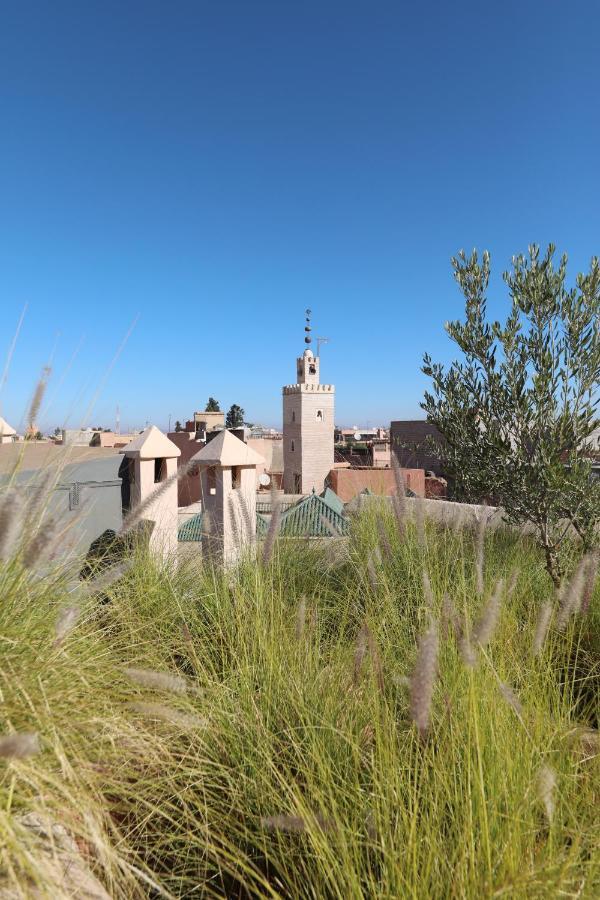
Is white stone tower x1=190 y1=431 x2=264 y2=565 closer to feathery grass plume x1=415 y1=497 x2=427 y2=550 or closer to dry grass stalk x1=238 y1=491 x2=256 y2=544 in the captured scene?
dry grass stalk x1=238 y1=491 x2=256 y2=544

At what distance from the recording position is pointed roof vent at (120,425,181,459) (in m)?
4.52

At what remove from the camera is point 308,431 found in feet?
166

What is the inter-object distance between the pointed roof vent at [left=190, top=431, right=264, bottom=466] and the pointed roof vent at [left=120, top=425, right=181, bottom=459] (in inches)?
9.3

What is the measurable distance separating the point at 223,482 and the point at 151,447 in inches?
26.5

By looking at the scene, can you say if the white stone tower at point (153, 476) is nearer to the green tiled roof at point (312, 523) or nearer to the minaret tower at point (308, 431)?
the green tiled roof at point (312, 523)

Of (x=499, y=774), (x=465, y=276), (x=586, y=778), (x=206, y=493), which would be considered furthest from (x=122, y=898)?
(x=465, y=276)

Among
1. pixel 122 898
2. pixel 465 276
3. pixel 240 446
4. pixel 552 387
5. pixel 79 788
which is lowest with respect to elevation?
pixel 122 898

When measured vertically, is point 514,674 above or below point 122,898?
above

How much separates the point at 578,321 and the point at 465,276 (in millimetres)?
1102

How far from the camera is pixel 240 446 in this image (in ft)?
15.2

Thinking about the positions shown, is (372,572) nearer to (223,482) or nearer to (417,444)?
(223,482)

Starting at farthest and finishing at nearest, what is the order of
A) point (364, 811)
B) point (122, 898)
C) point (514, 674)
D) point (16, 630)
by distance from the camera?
point (514, 674) < point (16, 630) < point (364, 811) < point (122, 898)

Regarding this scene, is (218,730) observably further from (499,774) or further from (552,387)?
(552,387)

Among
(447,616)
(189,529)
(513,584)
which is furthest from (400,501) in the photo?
(189,529)
